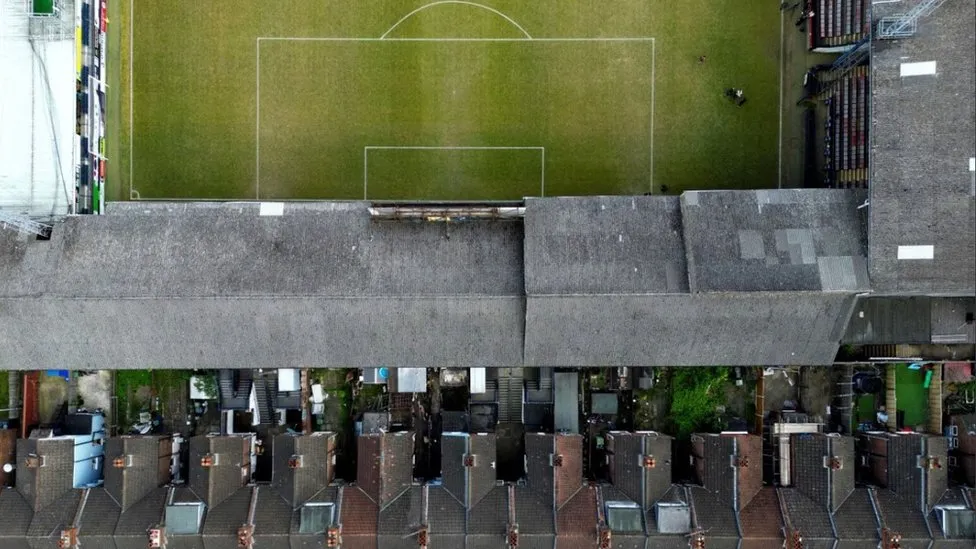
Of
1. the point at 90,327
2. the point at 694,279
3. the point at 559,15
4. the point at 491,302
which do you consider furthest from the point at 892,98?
the point at 90,327

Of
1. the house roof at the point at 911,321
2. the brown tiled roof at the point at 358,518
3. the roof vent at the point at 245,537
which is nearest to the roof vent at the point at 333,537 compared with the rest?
the brown tiled roof at the point at 358,518

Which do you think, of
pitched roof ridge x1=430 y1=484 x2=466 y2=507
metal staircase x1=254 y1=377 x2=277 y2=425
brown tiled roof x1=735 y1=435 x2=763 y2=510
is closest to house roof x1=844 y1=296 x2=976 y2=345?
brown tiled roof x1=735 y1=435 x2=763 y2=510

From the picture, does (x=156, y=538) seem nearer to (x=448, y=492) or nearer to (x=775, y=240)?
(x=448, y=492)

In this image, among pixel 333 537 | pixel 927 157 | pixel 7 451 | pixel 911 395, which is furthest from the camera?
pixel 911 395

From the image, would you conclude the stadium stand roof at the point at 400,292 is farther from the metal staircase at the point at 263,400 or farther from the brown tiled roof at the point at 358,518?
the brown tiled roof at the point at 358,518

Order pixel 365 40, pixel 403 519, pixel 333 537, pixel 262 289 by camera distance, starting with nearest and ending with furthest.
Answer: pixel 262 289, pixel 333 537, pixel 403 519, pixel 365 40

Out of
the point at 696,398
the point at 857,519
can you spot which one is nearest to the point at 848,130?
the point at 696,398
